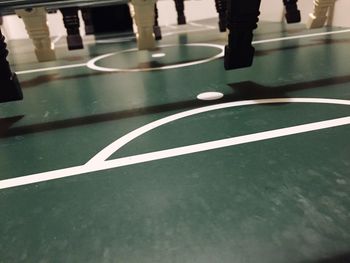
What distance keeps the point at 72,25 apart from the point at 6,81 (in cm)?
159

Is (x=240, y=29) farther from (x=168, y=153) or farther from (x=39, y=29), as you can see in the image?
(x=39, y=29)

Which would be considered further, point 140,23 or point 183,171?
point 140,23

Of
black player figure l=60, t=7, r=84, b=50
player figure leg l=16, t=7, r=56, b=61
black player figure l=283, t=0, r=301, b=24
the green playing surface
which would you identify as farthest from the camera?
black player figure l=283, t=0, r=301, b=24

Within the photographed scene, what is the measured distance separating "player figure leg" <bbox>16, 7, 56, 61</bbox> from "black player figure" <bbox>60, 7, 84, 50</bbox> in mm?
285

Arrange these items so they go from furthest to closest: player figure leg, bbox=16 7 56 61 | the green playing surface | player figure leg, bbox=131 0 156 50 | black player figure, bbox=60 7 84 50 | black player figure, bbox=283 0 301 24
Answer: black player figure, bbox=283 0 301 24, black player figure, bbox=60 7 84 50, player figure leg, bbox=131 0 156 50, player figure leg, bbox=16 7 56 61, the green playing surface

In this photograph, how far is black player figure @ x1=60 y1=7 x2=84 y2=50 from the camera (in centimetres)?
306

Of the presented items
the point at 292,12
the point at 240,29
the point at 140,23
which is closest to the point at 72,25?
the point at 140,23

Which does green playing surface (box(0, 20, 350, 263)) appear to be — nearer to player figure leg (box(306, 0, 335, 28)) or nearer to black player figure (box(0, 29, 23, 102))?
black player figure (box(0, 29, 23, 102))

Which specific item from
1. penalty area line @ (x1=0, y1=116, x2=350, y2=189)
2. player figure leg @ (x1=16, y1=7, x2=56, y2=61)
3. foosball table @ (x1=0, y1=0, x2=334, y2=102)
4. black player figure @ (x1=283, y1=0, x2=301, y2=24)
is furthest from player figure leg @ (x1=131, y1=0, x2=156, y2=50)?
penalty area line @ (x1=0, y1=116, x2=350, y2=189)

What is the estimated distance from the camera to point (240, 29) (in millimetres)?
1839

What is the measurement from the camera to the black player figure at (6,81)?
5.44 ft

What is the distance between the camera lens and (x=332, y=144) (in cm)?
129

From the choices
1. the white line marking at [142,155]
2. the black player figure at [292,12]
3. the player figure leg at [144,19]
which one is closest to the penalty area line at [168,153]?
the white line marking at [142,155]

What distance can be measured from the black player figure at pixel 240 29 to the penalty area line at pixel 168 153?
639mm
